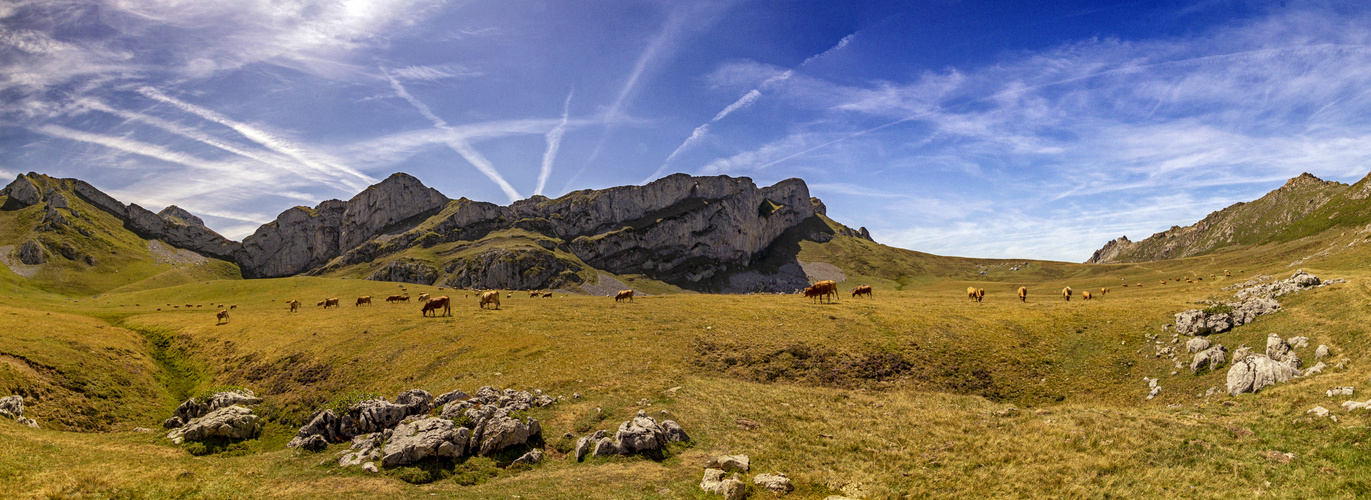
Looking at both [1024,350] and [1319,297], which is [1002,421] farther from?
[1319,297]

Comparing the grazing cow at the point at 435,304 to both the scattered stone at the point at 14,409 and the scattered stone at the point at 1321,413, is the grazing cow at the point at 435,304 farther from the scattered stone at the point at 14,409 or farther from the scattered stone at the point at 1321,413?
the scattered stone at the point at 1321,413

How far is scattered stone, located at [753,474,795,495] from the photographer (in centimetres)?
1722

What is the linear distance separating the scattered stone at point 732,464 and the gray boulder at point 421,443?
10.8 m

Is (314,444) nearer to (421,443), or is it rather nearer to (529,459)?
(421,443)

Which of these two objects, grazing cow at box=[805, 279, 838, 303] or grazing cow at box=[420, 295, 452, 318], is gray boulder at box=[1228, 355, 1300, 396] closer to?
grazing cow at box=[805, 279, 838, 303]

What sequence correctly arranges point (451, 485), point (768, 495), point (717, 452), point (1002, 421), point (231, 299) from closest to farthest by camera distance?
point (768, 495) < point (451, 485) < point (717, 452) < point (1002, 421) < point (231, 299)

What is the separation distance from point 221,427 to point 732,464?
26.4 meters

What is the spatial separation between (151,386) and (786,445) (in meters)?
47.9

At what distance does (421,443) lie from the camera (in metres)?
20.1

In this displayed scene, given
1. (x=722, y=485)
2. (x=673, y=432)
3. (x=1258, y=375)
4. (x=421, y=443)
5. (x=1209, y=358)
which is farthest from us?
(x=1209, y=358)

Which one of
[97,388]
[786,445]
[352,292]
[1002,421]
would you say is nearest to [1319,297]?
[1002,421]

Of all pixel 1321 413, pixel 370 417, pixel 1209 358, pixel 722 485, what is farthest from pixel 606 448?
pixel 1209 358

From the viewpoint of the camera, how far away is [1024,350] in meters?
37.5

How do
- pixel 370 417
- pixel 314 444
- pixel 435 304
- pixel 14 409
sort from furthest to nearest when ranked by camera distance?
pixel 435 304, pixel 14 409, pixel 370 417, pixel 314 444
